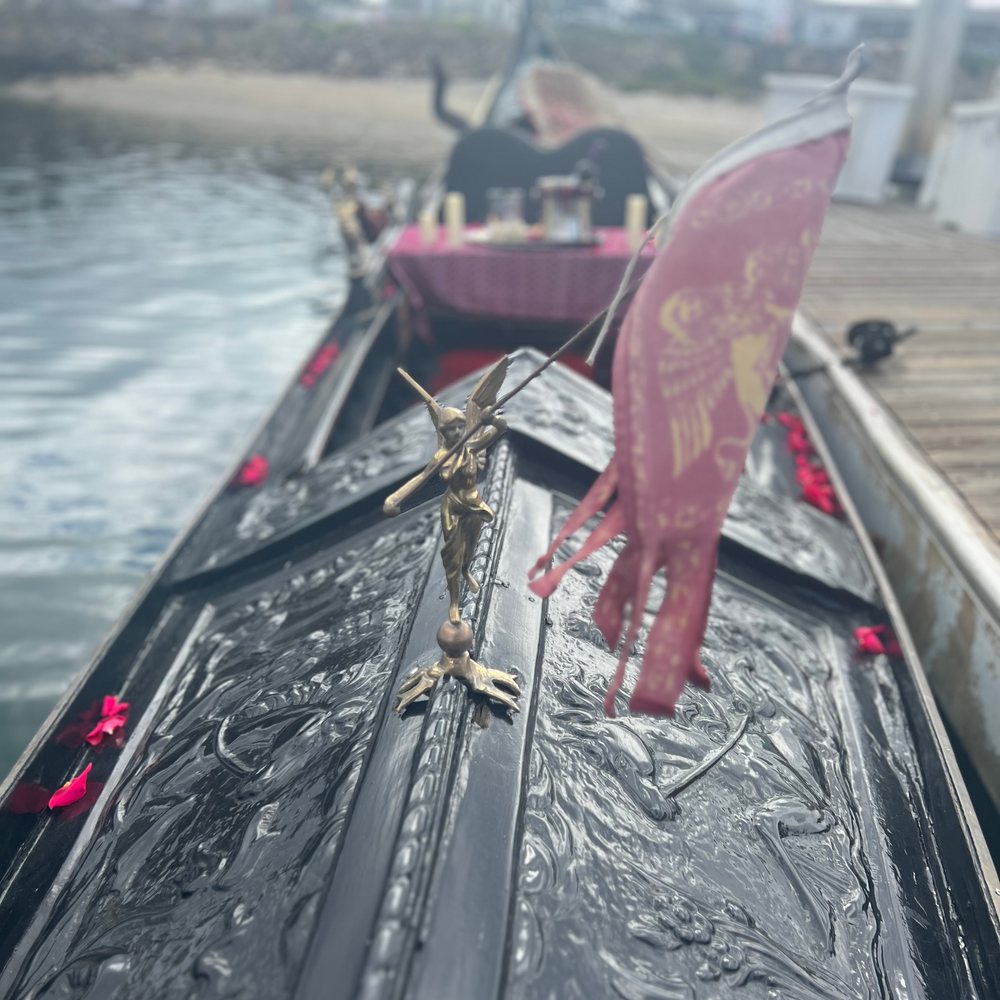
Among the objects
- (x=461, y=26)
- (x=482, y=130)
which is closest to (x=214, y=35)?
(x=461, y=26)

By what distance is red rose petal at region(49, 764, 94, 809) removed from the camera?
1.58 meters

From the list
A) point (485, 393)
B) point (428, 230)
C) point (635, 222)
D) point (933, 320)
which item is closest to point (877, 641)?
point (485, 393)

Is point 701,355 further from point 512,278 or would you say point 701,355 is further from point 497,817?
point 512,278

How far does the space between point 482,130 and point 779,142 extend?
6.19m

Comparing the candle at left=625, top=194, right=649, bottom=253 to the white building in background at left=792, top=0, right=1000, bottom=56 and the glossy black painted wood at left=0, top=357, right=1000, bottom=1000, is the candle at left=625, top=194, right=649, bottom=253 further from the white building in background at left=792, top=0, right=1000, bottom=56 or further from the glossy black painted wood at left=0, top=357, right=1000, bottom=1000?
the white building in background at left=792, top=0, right=1000, bottom=56

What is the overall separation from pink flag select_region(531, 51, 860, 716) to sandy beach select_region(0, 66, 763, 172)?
834 inches

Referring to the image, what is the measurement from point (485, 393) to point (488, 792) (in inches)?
24.3

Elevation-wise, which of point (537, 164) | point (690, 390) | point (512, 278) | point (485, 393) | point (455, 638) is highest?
point (690, 390)

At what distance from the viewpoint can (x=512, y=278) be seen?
15.4 feet

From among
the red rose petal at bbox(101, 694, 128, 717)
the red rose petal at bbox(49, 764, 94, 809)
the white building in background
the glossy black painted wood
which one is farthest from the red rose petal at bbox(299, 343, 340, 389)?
the white building in background

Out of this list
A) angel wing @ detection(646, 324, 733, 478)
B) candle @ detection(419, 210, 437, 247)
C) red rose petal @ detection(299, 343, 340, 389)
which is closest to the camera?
angel wing @ detection(646, 324, 733, 478)

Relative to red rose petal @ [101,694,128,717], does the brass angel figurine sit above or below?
above

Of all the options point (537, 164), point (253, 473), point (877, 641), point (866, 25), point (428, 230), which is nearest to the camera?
point (877, 641)

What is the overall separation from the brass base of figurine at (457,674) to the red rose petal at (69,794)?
0.83 metres
